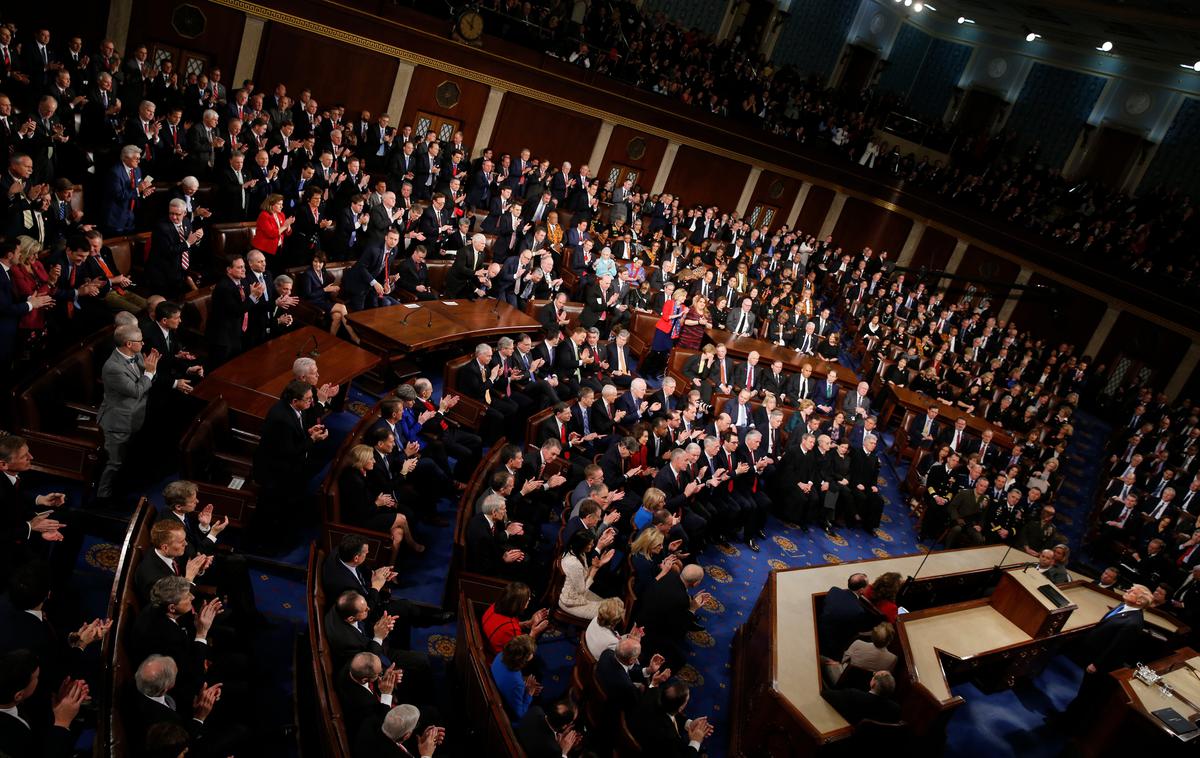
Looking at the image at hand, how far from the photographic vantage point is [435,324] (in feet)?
28.1

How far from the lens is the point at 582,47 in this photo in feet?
52.7

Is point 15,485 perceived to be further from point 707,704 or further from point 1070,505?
point 1070,505

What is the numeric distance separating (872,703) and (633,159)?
1615 cm

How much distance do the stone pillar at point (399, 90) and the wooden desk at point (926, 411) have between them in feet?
36.4

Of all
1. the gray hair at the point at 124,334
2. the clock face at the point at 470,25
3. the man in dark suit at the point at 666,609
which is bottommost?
the man in dark suit at the point at 666,609

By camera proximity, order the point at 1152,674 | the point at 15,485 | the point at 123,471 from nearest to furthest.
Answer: the point at 15,485 → the point at 123,471 → the point at 1152,674

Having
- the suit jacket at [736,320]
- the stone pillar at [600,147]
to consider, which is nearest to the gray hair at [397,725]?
the suit jacket at [736,320]

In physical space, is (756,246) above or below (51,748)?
above

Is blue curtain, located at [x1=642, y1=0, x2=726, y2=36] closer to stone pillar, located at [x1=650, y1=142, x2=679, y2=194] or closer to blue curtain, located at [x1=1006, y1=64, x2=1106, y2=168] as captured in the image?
stone pillar, located at [x1=650, y1=142, x2=679, y2=194]

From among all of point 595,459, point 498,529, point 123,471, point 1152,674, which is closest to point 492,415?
point 595,459

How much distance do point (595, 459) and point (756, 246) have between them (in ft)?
39.1

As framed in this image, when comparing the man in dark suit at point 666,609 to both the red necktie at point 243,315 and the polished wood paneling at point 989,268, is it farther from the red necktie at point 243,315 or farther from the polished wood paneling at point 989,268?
the polished wood paneling at point 989,268

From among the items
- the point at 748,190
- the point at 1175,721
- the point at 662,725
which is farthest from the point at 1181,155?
the point at 662,725

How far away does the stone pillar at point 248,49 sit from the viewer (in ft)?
40.5
